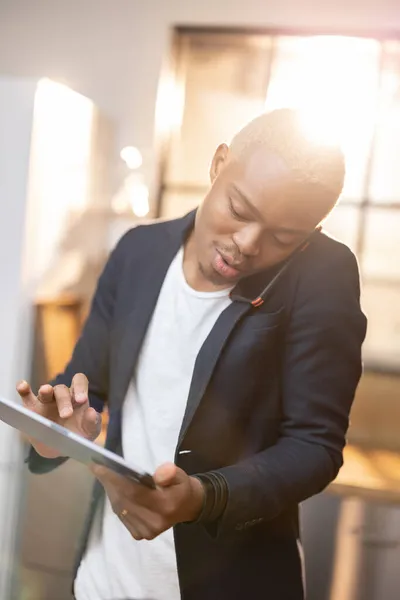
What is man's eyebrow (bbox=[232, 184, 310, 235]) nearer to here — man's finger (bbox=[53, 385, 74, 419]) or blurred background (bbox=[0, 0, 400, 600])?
man's finger (bbox=[53, 385, 74, 419])

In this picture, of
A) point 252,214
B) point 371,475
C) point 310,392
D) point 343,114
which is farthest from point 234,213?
point 371,475

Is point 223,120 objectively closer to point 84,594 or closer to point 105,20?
point 105,20

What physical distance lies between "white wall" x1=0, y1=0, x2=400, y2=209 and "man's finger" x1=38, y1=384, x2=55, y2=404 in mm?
519

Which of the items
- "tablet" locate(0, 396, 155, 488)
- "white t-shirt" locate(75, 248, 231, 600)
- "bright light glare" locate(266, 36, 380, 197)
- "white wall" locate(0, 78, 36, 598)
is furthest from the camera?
"white wall" locate(0, 78, 36, 598)

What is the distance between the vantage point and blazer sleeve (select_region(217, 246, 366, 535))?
1.31 ft

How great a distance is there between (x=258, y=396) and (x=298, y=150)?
0.15 m

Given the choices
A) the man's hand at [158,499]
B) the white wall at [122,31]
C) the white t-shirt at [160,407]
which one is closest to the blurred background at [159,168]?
the white wall at [122,31]

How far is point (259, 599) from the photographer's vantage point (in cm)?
46

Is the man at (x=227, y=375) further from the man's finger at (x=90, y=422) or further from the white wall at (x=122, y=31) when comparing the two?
the white wall at (x=122, y=31)

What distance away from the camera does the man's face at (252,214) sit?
0.39 m

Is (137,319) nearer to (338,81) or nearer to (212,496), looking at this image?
(212,496)

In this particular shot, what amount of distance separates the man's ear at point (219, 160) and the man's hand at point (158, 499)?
0.18 metres

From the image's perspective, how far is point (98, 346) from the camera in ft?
1.57

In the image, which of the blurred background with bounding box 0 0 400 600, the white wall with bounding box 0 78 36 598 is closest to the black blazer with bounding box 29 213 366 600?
the blurred background with bounding box 0 0 400 600
